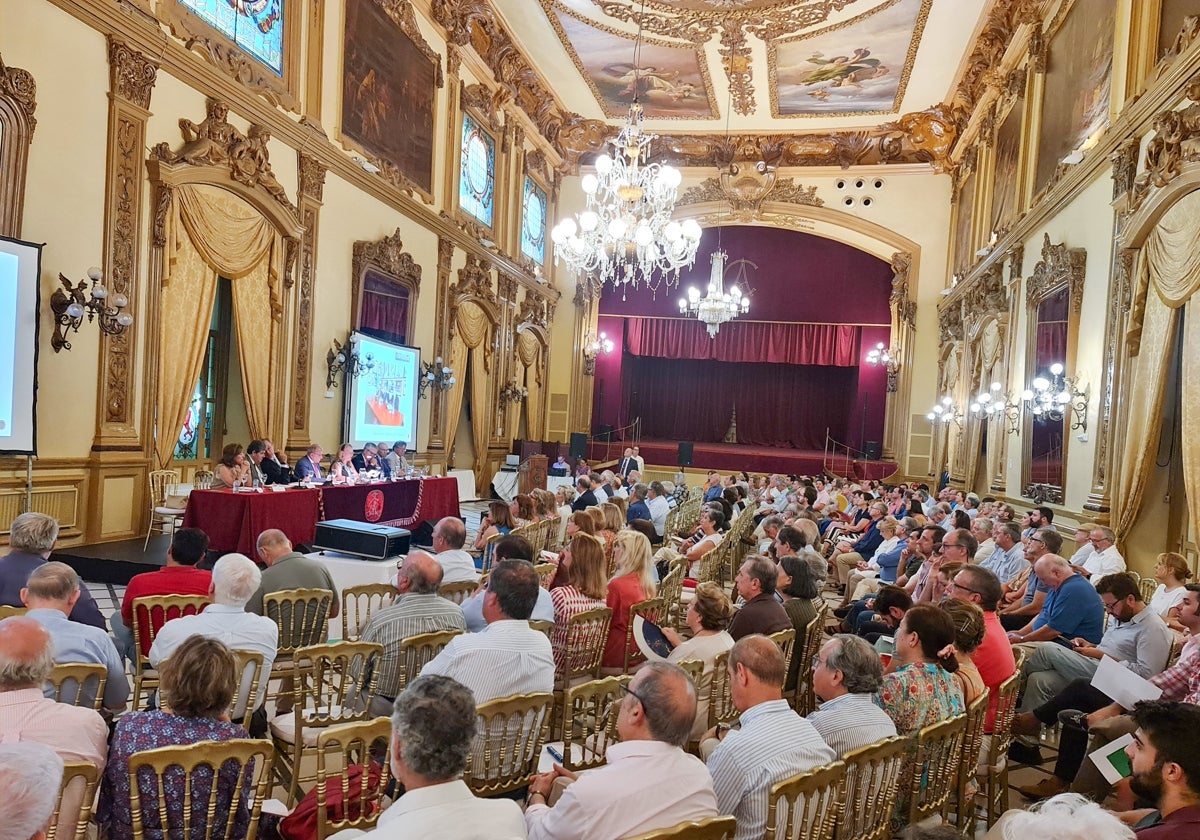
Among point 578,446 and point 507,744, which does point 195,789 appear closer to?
point 507,744

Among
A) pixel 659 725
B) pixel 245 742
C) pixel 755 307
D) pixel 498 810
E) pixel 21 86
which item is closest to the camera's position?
pixel 498 810

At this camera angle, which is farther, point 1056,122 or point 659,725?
point 1056,122

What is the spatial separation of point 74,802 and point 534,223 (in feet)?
57.1

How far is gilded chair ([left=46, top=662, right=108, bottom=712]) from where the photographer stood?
102 inches

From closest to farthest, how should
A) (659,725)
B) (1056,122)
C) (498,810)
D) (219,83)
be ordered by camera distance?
(498,810) → (659,725) → (219,83) → (1056,122)

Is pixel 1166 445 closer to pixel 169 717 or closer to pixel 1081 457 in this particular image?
pixel 1081 457

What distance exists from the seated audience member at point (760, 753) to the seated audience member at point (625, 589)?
6.04 feet

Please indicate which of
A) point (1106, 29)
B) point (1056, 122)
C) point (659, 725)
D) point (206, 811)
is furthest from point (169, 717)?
point (1056, 122)

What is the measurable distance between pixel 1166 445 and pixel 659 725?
7.21m

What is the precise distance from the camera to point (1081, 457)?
29.0 feet

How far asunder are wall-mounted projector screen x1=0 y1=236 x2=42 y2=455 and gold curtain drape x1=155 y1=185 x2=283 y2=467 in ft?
5.03

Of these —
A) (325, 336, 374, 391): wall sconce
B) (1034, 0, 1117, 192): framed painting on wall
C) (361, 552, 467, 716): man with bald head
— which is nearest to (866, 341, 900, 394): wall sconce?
(1034, 0, 1117, 192): framed painting on wall

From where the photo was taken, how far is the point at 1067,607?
4.82 meters

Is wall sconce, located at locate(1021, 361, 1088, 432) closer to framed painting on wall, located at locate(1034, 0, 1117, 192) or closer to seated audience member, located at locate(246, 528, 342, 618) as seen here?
framed painting on wall, located at locate(1034, 0, 1117, 192)
